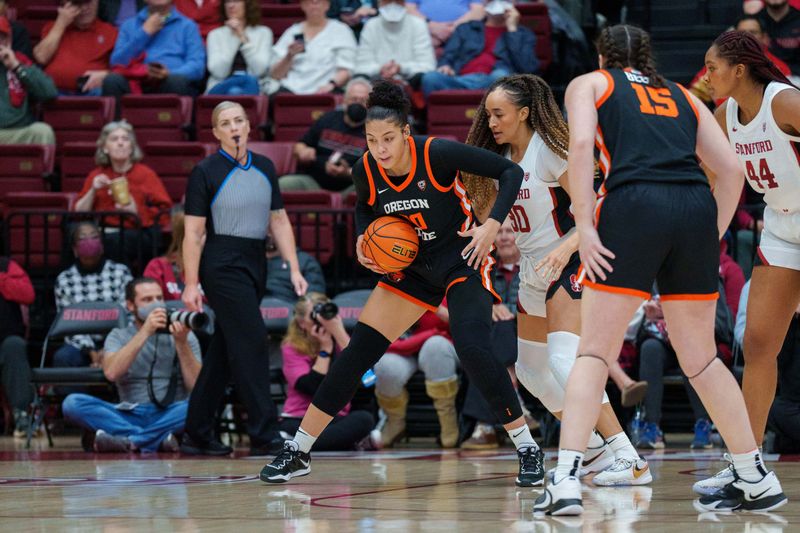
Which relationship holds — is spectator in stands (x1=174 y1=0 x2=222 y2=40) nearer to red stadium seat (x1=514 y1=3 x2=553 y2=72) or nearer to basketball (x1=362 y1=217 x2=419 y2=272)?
red stadium seat (x1=514 y1=3 x2=553 y2=72)

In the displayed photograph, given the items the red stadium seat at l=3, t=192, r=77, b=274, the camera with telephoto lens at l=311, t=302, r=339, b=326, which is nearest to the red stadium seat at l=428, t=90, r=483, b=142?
the red stadium seat at l=3, t=192, r=77, b=274

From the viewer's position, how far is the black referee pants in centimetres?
724

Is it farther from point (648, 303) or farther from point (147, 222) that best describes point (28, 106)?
point (648, 303)

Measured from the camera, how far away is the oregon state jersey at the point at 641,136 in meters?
4.18

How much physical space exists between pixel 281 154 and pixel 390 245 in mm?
6174

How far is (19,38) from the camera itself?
12281mm

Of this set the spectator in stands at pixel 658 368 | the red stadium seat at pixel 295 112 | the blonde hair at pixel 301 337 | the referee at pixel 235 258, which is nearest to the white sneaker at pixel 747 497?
the referee at pixel 235 258

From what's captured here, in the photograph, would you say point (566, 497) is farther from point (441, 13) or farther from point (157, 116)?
point (441, 13)

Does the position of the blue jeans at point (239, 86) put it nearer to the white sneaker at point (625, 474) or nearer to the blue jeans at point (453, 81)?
the blue jeans at point (453, 81)

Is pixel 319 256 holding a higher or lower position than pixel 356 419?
higher

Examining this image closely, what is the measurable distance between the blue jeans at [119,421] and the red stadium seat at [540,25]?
5.81 metres

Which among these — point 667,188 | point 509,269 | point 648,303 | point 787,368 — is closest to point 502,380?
point 667,188

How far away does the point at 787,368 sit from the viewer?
7.33 meters

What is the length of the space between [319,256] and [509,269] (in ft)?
5.86
